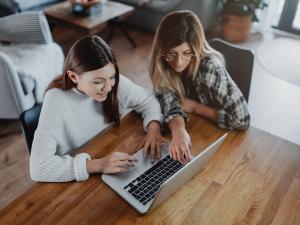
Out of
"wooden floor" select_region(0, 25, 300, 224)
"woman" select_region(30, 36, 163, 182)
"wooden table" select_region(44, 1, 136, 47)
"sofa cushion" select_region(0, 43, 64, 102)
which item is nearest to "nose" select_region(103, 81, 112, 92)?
"woman" select_region(30, 36, 163, 182)

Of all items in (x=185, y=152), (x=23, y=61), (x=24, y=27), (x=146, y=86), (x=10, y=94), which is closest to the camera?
(x=185, y=152)

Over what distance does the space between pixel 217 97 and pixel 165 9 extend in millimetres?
2245

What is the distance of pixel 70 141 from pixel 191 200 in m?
0.53

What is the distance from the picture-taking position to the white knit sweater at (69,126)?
1.01m

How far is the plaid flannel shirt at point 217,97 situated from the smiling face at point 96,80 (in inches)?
11.1

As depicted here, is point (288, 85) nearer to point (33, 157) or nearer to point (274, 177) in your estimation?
A: point (274, 177)

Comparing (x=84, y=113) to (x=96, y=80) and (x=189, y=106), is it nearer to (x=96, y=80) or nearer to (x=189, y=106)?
(x=96, y=80)

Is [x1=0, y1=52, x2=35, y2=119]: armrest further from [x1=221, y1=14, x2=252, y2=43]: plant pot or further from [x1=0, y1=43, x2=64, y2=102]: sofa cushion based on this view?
[x1=221, y1=14, x2=252, y2=43]: plant pot

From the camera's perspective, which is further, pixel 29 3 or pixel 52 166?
pixel 29 3

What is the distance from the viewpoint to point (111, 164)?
1016mm

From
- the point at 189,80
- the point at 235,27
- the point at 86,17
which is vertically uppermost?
the point at 189,80

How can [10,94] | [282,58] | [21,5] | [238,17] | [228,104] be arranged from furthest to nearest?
[238,17] → [282,58] → [21,5] → [10,94] → [228,104]

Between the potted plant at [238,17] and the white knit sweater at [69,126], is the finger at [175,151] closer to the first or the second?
the white knit sweater at [69,126]

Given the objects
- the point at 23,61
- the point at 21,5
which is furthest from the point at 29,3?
the point at 23,61
